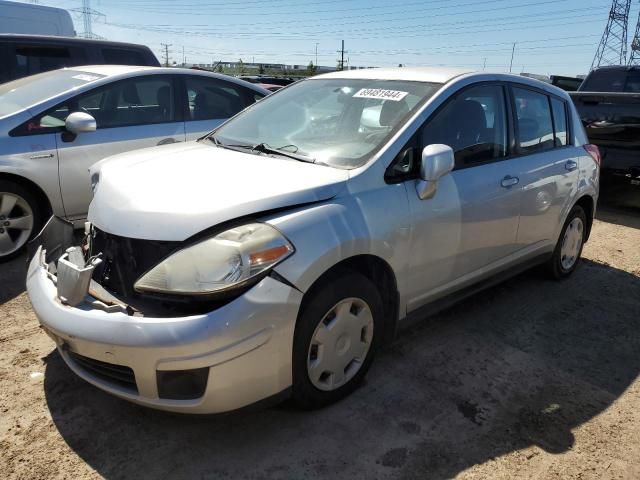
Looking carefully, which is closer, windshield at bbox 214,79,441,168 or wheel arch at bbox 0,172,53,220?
windshield at bbox 214,79,441,168

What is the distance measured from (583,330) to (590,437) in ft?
4.29

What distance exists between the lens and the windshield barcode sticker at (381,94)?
10.5 ft

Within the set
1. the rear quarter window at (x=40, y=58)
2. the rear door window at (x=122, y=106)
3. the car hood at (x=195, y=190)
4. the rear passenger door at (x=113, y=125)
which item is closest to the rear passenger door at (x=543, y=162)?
the car hood at (x=195, y=190)

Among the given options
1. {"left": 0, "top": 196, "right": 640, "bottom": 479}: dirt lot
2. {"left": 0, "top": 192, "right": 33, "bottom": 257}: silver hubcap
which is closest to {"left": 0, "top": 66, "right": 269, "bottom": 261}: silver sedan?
{"left": 0, "top": 192, "right": 33, "bottom": 257}: silver hubcap

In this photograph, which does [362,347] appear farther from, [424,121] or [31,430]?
[31,430]

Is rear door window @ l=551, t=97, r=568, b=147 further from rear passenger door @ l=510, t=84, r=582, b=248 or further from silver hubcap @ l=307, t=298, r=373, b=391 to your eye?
silver hubcap @ l=307, t=298, r=373, b=391

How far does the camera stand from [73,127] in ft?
14.2

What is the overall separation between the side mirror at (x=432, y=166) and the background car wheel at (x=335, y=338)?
63 cm

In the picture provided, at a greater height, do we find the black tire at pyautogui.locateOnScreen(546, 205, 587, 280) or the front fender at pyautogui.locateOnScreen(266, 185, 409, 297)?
the front fender at pyautogui.locateOnScreen(266, 185, 409, 297)

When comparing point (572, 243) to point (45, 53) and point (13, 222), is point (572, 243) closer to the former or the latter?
point (13, 222)

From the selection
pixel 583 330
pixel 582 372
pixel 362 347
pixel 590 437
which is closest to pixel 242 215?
pixel 362 347

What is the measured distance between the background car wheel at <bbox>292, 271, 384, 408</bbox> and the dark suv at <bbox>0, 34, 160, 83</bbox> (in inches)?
232

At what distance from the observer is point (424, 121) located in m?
3.04

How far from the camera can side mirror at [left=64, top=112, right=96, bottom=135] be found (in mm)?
4320
